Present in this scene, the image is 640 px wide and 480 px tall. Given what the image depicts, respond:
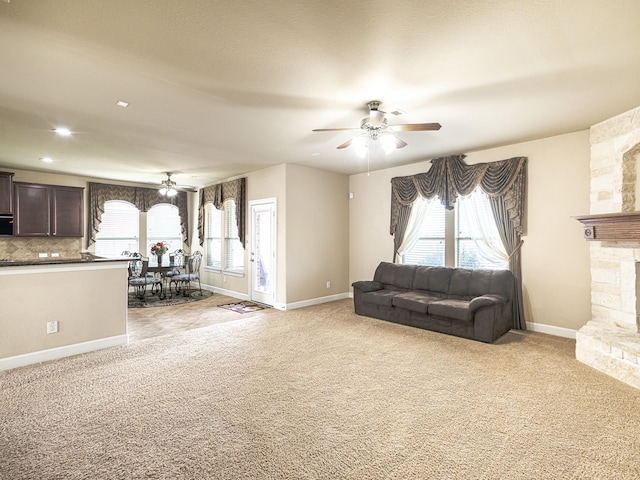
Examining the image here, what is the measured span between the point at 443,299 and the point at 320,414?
3130mm

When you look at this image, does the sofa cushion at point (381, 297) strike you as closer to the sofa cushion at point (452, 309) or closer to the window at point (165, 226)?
the sofa cushion at point (452, 309)

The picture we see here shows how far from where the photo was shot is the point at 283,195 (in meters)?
6.12

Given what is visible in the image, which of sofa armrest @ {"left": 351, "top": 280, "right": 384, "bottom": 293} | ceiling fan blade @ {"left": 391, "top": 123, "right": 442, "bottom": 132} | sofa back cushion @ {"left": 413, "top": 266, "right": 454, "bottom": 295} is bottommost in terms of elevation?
sofa armrest @ {"left": 351, "top": 280, "right": 384, "bottom": 293}

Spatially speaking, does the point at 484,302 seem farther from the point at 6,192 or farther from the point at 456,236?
the point at 6,192

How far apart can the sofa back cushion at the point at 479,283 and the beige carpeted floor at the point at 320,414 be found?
0.92 meters

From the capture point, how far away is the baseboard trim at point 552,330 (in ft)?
14.4

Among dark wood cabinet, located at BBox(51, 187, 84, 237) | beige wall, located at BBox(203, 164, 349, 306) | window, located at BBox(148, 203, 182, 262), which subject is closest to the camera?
beige wall, located at BBox(203, 164, 349, 306)

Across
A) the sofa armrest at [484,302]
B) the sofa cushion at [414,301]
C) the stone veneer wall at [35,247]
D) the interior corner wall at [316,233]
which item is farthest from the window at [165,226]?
the sofa armrest at [484,302]

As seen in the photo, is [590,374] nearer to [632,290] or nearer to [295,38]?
[632,290]

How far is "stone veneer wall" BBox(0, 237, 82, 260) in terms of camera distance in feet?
21.0

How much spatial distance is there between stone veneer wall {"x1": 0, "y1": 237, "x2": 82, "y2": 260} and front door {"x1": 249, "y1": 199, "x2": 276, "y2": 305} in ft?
13.2

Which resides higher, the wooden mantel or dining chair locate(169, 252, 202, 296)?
the wooden mantel

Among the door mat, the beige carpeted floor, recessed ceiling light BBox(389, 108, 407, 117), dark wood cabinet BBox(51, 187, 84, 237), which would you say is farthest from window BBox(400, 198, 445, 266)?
dark wood cabinet BBox(51, 187, 84, 237)

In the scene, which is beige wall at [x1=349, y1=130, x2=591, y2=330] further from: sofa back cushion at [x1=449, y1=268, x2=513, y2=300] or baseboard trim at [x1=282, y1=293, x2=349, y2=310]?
baseboard trim at [x1=282, y1=293, x2=349, y2=310]
